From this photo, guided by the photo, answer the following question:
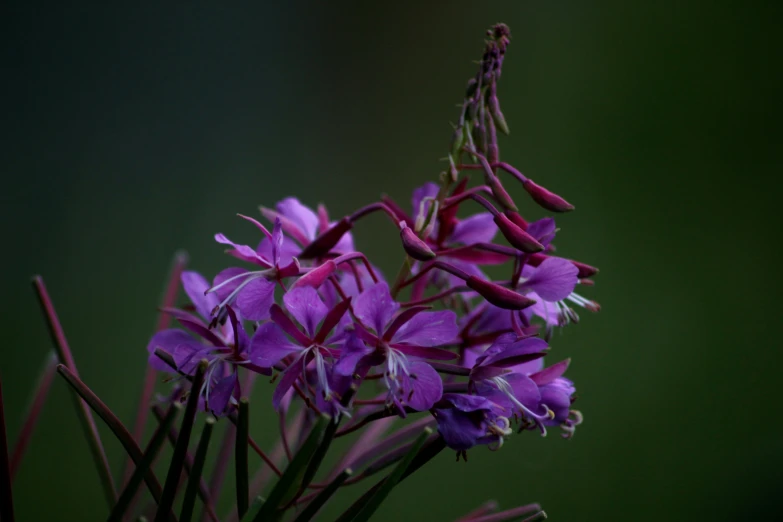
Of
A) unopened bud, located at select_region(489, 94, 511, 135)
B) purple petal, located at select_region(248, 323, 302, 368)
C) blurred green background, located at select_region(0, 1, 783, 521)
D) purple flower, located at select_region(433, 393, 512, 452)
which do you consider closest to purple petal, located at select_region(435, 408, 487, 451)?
purple flower, located at select_region(433, 393, 512, 452)

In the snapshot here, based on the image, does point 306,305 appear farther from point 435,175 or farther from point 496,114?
point 435,175

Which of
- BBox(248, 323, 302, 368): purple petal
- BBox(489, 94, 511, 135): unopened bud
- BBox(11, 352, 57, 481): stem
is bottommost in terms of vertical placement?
BBox(11, 352, 57, 481): stem

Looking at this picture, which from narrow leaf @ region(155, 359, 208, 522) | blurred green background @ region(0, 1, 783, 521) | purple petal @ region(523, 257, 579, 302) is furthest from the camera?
blurred green background @ region(0, 1, 783, 521)

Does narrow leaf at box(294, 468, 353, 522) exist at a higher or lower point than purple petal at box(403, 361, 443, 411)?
lower

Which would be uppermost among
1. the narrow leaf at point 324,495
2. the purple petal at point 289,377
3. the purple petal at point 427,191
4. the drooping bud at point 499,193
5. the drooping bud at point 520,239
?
the drooping bud at point 499,193

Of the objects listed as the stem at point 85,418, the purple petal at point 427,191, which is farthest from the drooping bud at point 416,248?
the stem at point 85,418

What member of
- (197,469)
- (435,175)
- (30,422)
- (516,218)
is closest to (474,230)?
(516,218)

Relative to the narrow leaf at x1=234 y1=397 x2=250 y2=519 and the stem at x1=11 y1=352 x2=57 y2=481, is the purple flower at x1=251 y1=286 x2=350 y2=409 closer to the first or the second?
the narrow leaf at x1=234 y1=397 x2=250 y2=519

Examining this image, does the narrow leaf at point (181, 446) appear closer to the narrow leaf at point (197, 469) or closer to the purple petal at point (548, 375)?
the narrow leaf at point (197, 469)
